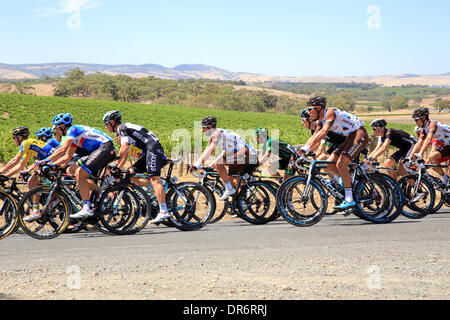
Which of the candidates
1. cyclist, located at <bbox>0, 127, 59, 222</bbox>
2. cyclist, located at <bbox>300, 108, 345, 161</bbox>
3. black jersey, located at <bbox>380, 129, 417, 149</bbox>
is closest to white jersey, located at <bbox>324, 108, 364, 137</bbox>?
cyclist, located at <bbox>300, 108, 345, 161</bbox>

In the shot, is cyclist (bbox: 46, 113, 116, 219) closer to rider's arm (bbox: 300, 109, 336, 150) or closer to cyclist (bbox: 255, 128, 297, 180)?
cyclist (bbox: 255, 128, 297, 180)

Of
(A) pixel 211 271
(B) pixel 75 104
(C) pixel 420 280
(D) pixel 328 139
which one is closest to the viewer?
(C) pixel 420 280

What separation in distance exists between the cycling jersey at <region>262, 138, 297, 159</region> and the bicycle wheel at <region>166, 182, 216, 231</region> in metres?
1.89

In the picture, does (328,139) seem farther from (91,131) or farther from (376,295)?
(376,295)

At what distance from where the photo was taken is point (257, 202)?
9.96 metres

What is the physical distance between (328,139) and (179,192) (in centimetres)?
300

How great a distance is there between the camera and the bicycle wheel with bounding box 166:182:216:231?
9078 millimetres

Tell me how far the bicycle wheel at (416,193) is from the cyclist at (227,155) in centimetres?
321

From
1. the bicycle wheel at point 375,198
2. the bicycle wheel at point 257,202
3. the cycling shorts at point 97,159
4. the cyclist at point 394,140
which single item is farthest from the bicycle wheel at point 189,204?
the cyclist at point 394,140

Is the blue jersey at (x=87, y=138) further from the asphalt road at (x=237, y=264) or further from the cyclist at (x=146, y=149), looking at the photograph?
the asphalt road at (x=237, y=264)

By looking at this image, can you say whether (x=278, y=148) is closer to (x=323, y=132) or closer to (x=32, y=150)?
(x=323, y=132)

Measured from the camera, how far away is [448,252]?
729cm
